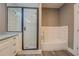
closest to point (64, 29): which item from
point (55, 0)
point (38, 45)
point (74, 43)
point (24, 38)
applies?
point (74, 43)

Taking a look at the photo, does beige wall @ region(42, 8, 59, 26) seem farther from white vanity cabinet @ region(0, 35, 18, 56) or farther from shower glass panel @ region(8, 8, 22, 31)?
white vanity cabinet @ region(0, 35, 18, 56)

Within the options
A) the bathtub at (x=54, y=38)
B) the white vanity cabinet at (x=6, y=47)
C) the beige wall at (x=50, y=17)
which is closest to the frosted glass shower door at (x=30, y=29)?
the bathtub at (x=54, y=38)

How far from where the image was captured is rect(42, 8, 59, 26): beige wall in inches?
192

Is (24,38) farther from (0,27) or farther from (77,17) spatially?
(77,17)

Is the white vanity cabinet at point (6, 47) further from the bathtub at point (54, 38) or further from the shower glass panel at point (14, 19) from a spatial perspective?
the bathtub at point (54, 38)

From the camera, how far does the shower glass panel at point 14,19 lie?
3.58m

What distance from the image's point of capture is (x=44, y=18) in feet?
16.1

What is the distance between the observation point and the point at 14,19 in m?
3.61

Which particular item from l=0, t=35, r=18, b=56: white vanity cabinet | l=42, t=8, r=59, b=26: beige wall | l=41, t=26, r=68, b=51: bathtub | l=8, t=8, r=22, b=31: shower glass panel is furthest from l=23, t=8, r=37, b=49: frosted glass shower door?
l=0, t=35, r=18, b=56: white vanity cabinet

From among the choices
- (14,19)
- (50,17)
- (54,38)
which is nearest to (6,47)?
(14,19)

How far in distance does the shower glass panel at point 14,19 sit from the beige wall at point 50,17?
1.44 m

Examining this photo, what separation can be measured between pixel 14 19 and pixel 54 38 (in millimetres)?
1537

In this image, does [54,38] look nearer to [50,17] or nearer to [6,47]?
[50,17]

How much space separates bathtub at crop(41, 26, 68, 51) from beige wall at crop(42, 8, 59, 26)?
0.63 metres
